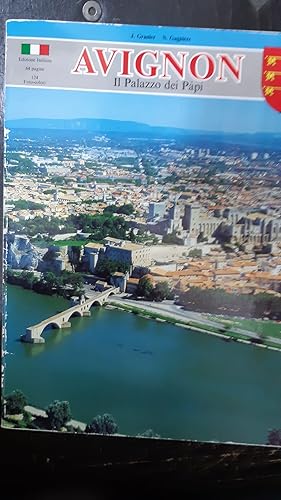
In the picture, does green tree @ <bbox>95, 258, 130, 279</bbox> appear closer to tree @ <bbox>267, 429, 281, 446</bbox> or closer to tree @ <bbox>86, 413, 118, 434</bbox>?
tree @ <bbox>86, 413, 118, 434</bbox>

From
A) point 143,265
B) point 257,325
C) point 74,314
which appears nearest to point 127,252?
point 143,265

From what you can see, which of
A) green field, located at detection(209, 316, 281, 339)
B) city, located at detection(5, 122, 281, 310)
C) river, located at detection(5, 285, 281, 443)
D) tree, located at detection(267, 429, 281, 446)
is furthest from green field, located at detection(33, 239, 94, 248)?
tree, located at detection(267, 429, 281, 446)

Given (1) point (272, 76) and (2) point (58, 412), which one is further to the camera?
(2) point (58, 412)

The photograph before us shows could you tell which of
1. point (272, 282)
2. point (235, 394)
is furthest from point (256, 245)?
point (235, 394)

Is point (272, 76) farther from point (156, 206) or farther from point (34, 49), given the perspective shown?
point (34, 49)

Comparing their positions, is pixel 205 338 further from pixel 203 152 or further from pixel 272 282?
pixel 203 152

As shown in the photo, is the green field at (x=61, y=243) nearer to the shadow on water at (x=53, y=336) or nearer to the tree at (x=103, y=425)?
the shadow on water at (x=53, y=336)
